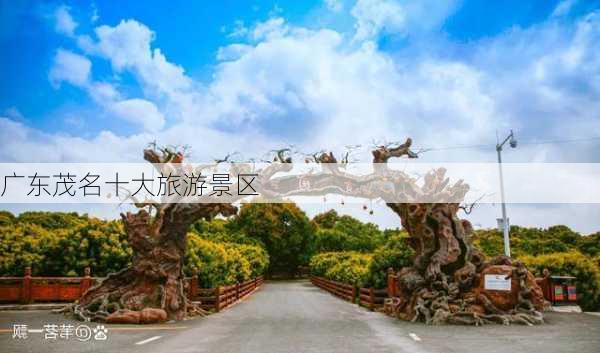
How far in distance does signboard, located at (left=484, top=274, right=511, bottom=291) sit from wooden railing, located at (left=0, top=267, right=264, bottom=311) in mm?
10226

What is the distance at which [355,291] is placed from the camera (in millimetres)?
25594

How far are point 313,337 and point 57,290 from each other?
40.9 ft

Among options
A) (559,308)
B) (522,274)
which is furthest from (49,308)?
(559,308)

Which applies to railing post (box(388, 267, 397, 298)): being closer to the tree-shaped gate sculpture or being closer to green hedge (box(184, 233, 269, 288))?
the tree-shaped gate sculpture

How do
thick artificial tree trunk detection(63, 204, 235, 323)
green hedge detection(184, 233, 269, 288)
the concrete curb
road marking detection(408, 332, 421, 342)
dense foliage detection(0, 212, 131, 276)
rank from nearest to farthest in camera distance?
road marking detection(408, 332, 421, 342)
thick artificial tree trunk detection(63, 204, 235, 323)
the concrete curb
dense foliage detection(0, 212, 131, 276)
green hedge detection(184, 233, 269, 288)

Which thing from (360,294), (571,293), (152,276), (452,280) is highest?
(152,276)

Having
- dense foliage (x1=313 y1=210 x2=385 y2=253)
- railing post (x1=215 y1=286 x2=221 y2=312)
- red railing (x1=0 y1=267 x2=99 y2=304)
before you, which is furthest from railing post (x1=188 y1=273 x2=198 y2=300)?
dense foliage (x1=313 y1=210 x2=385 y2=253)

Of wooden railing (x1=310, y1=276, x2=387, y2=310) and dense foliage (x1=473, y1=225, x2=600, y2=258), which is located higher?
dense foliage (x1=473, y1=225, x2=600, y2=258)

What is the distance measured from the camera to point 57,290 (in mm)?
19328

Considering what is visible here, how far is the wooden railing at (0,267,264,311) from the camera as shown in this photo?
18766 mm

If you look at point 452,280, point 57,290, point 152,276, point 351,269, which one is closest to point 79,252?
point 57,290

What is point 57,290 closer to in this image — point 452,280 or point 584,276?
point 452,280

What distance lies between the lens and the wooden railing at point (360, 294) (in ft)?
69.5

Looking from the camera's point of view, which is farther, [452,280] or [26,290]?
[26,290]
